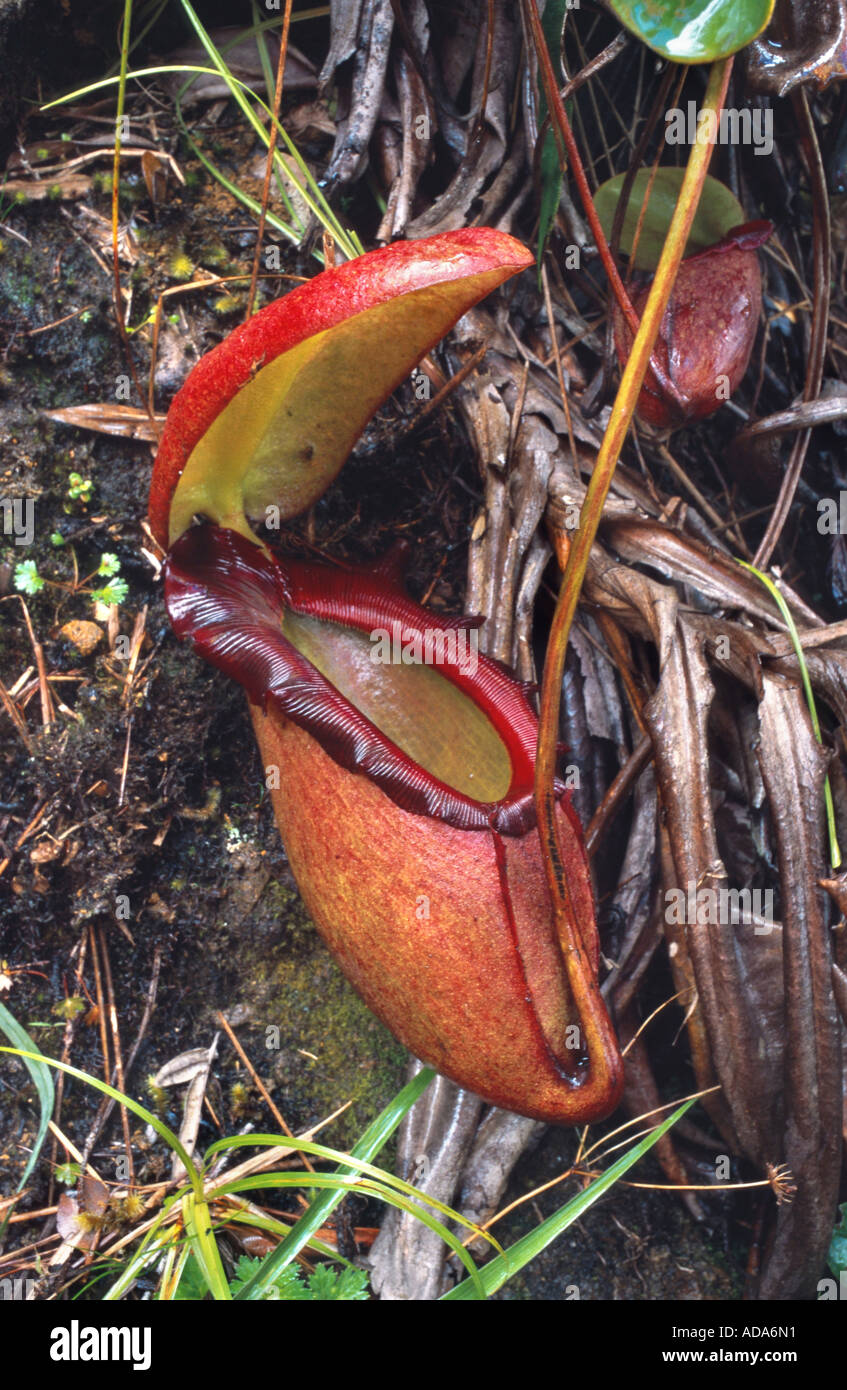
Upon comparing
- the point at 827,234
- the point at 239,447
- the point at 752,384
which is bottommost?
the point at 239,447

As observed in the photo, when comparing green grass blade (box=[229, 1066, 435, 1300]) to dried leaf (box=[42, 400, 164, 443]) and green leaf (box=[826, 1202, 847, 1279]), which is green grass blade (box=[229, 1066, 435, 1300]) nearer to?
green leaf (box=[826, 1202, 847, 1279])

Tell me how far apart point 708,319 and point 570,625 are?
3.76ft

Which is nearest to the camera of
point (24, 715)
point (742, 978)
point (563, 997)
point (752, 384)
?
point (563, 997)

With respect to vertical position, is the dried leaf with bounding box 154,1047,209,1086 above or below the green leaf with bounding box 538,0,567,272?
below

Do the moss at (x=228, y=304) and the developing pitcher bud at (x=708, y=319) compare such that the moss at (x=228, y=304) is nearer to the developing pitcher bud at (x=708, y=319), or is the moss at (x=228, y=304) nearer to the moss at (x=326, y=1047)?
the developing pitcher bud at (x=708, y=319)

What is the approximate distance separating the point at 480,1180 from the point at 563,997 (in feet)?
2.14

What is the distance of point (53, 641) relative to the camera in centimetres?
214

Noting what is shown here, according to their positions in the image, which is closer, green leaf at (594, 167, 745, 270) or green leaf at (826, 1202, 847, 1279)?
green leaf at (826, 1202, 847, 1279)

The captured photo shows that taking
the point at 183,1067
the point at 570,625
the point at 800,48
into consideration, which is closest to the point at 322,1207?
the point at 183,1067

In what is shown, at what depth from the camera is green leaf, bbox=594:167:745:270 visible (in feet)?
6.77

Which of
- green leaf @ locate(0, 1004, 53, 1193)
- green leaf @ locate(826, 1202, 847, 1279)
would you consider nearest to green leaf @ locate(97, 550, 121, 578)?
green leaf @ locate(0, 1004, 53, 1193)

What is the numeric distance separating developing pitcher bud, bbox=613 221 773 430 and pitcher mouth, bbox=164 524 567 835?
31.1 inches
